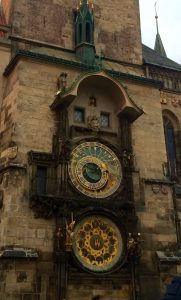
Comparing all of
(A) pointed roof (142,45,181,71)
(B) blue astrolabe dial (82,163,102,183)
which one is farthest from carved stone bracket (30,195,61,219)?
(A) pointed roof (142,45,181,71)

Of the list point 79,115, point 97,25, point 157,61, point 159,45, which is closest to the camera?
point 79,115

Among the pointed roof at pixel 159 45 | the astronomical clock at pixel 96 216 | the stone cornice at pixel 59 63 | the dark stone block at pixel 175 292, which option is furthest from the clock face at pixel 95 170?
the pointed roof at pixel 159 45

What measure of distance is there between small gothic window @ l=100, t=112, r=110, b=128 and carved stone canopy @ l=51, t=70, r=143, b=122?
16.8 inches

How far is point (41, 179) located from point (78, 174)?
120 cm

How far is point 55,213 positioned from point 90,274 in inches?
81.8

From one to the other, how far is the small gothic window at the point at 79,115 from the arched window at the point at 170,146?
4.43 meters

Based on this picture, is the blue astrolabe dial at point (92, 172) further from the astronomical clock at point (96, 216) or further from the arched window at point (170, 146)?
the arched window at point (170, 146)

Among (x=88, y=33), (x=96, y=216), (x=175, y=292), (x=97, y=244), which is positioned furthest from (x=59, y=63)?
(x=175, y=292)

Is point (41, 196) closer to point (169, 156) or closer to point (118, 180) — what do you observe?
point (118, 180)

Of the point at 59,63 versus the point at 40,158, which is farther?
the point at 59,63

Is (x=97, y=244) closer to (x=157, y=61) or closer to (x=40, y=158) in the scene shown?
(x=40, y=158)

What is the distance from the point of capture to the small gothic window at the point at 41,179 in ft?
41.3

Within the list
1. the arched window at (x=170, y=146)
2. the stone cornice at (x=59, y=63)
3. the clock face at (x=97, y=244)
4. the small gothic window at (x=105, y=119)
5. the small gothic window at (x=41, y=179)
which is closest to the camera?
the clock face at (x=97, y=244)

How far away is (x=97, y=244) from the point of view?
12.6m
